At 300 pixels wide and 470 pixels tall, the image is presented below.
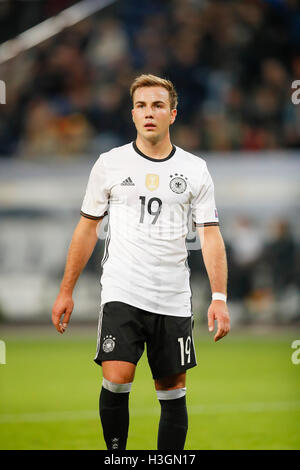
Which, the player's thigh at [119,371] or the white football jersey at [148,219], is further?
the white football jersey at [148,219]

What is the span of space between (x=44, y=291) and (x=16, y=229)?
128 cm

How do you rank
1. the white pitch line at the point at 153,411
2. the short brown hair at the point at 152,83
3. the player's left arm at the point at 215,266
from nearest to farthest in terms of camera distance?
the player's left arm at the point at 215,266, the short brown hair at the point at 152,83, the white pitch line at the point at 153,411

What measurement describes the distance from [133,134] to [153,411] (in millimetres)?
9137

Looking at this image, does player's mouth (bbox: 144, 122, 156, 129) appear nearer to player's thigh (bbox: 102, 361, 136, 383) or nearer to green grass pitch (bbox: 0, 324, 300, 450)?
player's thigh (bbox: 102, 361, 136, 383)

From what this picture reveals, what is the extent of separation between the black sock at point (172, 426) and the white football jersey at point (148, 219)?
511 mm

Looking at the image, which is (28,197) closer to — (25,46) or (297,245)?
(25,46)

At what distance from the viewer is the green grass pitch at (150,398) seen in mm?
6336

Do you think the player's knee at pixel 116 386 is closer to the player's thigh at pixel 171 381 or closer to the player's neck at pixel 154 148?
the player's thigh at pixel 171 381

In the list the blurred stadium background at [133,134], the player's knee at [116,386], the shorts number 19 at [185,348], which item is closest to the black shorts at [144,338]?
the shorts number 19 at [185,348]

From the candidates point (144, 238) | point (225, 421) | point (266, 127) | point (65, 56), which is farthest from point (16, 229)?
point (144, 238)

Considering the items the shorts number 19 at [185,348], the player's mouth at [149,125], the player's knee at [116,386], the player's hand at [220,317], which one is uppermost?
the player's mouth at [149,125]

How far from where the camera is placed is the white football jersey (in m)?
4.88

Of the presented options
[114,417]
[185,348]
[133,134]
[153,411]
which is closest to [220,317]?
[185,348]

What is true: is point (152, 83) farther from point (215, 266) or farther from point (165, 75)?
point (165, 75)
